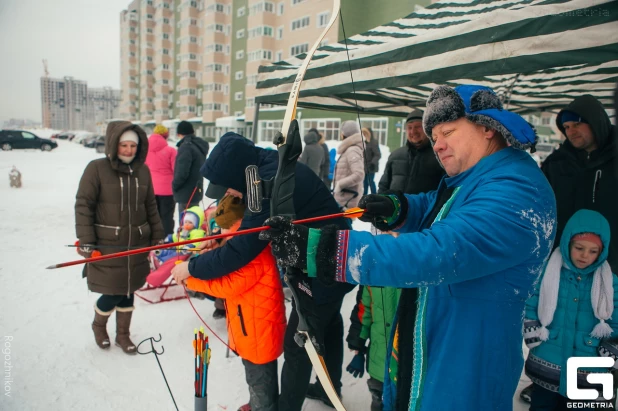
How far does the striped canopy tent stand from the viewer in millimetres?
1596

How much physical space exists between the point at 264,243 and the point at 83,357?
2.05 m

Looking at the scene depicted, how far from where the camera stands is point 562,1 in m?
1.72

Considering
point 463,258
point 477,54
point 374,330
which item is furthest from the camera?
point 374,330

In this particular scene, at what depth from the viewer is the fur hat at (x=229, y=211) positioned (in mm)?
1947

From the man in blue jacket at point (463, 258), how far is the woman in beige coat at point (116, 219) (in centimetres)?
216

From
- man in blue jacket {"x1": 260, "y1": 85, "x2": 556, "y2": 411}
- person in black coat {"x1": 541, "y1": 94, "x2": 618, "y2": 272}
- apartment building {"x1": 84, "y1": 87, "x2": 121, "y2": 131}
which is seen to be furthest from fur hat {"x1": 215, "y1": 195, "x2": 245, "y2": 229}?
apartment building {"x1": 84, "y1": 87, "x2": 121, "y2": 131}

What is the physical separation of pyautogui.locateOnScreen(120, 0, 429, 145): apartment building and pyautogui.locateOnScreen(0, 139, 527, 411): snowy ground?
12.5 m

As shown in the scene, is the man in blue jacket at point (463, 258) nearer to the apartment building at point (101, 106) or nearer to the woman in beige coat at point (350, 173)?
the woman in beige coat at point (350, 173)

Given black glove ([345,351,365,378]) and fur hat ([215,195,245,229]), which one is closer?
fur hat ([215,195,245,229])

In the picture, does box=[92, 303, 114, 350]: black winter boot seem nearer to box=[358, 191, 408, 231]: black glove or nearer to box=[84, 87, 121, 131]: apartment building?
box=[358, 191, 408, 231]: black glove

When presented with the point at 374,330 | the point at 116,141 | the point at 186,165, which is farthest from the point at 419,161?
the point at 186,165

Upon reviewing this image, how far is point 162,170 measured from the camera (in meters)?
5.07

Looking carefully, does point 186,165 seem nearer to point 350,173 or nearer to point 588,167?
point 350,173

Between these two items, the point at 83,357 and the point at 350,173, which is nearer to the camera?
the point at 83,357
